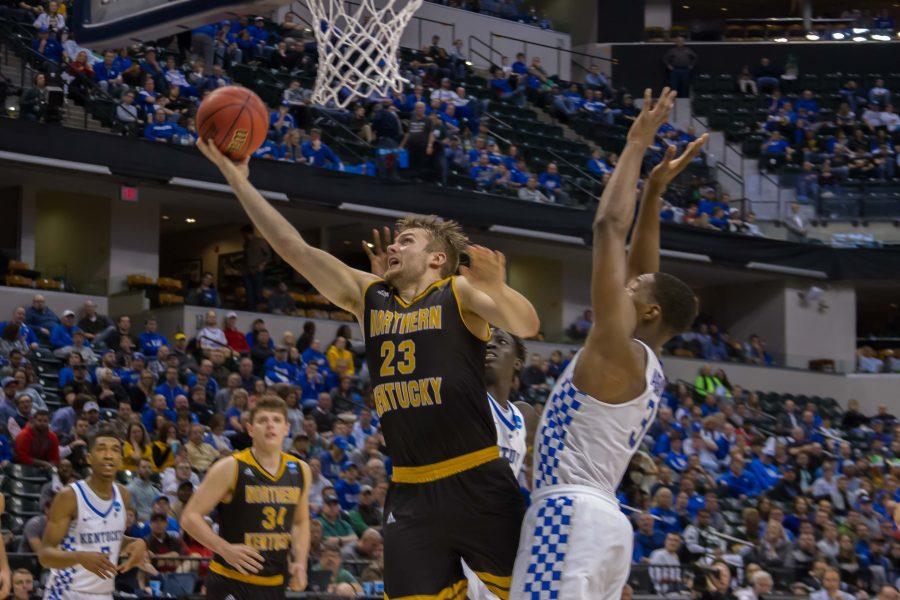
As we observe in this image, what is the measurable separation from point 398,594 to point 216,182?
15.6 metres

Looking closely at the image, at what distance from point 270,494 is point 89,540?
1.41m

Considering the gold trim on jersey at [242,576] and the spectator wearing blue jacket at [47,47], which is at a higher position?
the spectator wearing blue jacket at [47,47]

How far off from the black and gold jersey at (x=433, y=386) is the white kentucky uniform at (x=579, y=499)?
1.00ft

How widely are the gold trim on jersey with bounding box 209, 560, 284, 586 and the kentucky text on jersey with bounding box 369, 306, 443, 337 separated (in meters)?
2.48

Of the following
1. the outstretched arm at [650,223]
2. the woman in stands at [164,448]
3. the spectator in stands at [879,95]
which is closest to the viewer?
the outstretched arm at [650,223]

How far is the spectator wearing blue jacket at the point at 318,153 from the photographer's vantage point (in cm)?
2100

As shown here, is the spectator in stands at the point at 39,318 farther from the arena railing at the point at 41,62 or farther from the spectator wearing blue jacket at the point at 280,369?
the arena railing at the point at 41,62

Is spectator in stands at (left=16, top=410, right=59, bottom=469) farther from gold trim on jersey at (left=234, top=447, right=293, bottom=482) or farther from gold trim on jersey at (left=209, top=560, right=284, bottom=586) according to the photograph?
gold trim on jersey at (left=209, top=560, right=284, bottom=586)

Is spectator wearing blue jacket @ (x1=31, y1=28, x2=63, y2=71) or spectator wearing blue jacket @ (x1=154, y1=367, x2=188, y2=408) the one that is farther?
spectator wearing blue jacket @ (x1=31, y1=28, x2=63, y2=71)

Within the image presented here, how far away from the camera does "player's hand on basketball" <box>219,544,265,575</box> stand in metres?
6.97

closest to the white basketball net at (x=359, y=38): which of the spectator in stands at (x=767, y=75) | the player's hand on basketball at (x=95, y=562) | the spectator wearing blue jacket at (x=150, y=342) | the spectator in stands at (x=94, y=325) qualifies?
the spectator wearing blue jacket at (x=150, y=342)

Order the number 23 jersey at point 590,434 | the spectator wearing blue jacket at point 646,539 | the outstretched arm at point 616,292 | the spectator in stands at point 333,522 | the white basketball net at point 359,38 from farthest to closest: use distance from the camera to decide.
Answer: the spectator wearing blue jacket at point 646,539 → the white basketball net at point 359,38 → the spectator in stands at point 333,522 → the number 23 jersey at point 590,434 → the outstretched arm at point 616,292

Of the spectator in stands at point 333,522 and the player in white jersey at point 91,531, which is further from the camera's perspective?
the spectator in stands at point 333,522

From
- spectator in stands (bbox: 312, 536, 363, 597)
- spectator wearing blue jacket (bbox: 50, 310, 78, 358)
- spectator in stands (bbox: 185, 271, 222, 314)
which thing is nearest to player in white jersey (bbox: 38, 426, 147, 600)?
spectator in stands (bbox: 312, 536, 363, 597)
